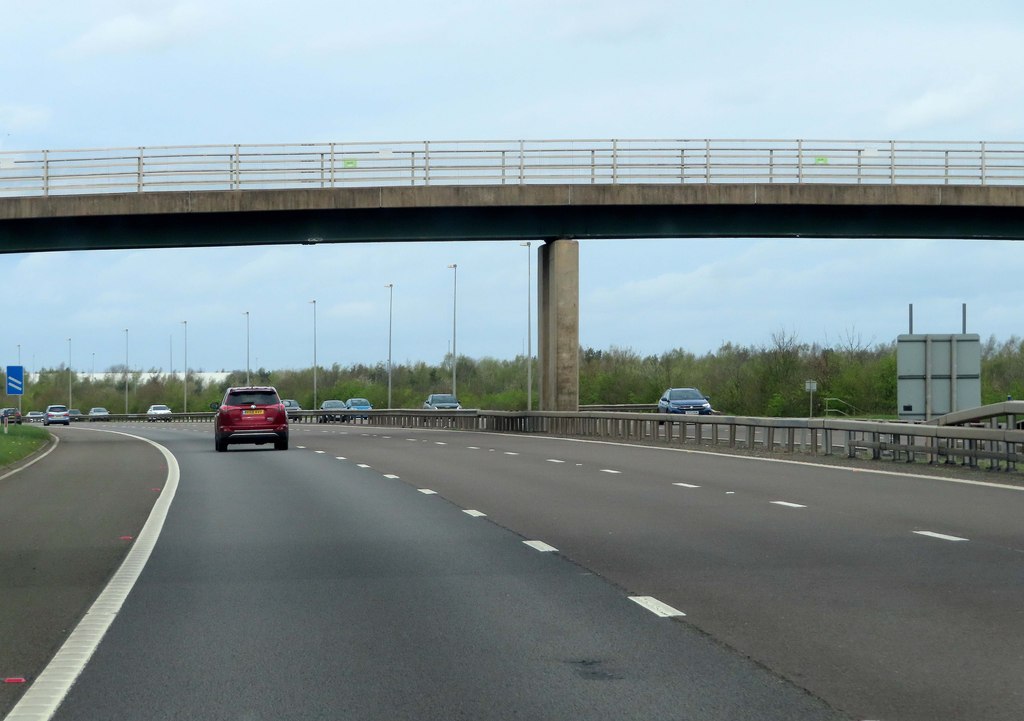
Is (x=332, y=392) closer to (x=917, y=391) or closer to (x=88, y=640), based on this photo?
(x=917, y=391)

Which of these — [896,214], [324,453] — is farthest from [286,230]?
[896,214]

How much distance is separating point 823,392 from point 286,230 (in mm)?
37513

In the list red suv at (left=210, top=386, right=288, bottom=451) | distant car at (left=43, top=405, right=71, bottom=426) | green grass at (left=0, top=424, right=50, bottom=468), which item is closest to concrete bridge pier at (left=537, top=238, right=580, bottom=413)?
red suv at (left=210, top=386, right=288, bottom=451)

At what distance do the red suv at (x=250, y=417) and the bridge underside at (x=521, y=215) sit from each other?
8.90m

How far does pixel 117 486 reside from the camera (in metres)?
24.3

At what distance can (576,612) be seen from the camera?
9336 mm

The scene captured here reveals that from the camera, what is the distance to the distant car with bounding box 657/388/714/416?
192 feet

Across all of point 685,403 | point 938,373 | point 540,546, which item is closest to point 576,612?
point 540,546

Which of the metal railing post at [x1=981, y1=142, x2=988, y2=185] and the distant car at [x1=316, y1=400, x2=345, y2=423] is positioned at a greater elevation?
the metal railing post at [x1=981, y1=142, x2=988, y2=185]

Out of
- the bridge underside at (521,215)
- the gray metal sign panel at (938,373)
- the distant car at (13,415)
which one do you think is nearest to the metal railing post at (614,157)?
the bridge underside at (521,215)

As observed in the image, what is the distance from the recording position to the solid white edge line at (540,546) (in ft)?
42.8

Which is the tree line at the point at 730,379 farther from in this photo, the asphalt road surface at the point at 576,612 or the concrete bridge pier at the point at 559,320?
the asphalt road surface at the point at 576,612

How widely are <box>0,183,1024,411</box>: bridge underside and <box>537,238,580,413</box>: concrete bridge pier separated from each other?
81 mm

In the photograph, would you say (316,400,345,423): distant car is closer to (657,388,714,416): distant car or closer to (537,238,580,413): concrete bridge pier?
(657,388,714,416): distant car
